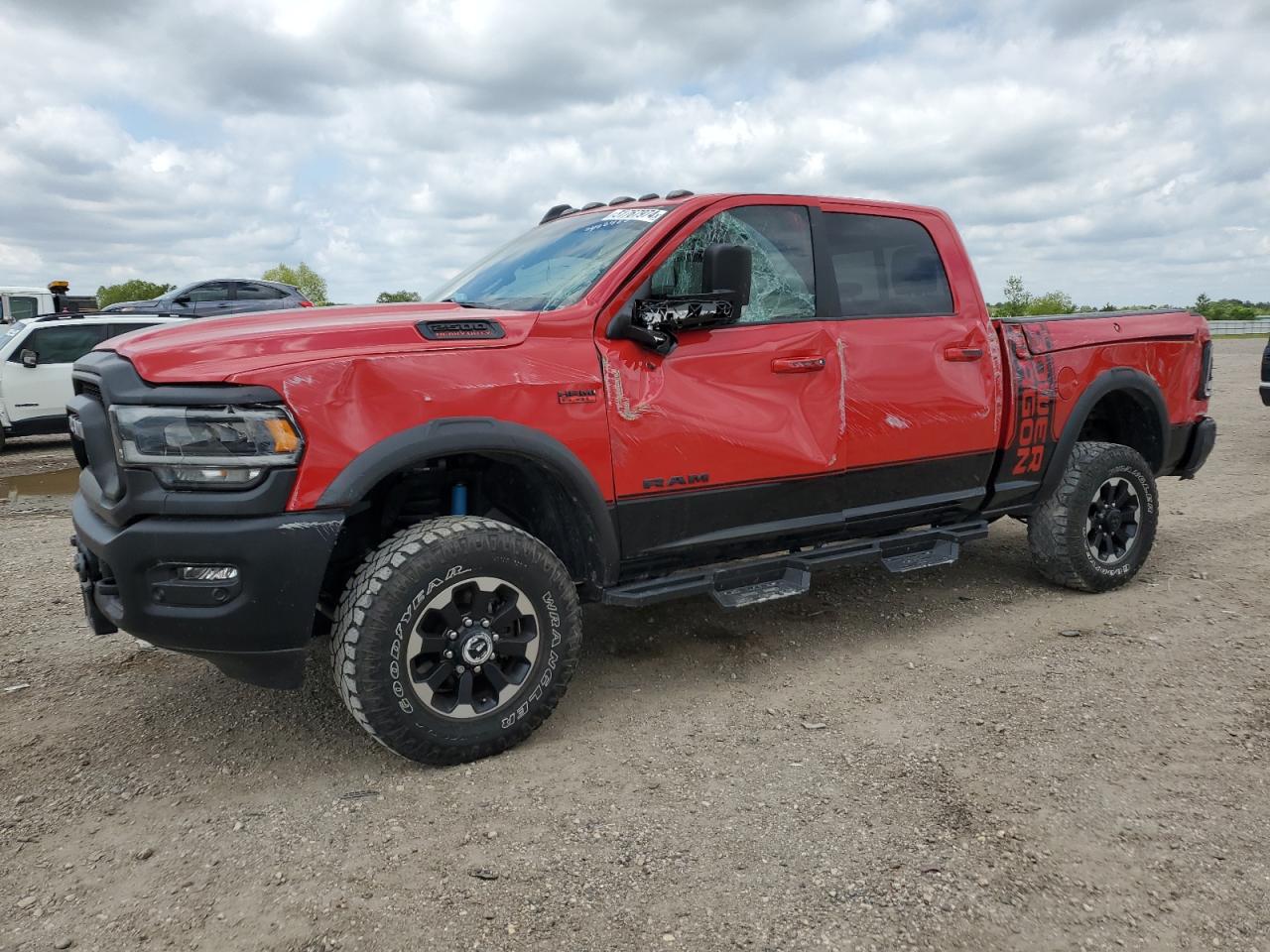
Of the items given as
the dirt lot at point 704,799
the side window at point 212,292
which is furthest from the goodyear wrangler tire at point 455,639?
the side window at point 212,292

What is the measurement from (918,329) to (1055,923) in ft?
8.72

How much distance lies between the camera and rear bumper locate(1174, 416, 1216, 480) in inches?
219

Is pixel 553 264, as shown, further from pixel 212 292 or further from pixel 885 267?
pixel 212 292

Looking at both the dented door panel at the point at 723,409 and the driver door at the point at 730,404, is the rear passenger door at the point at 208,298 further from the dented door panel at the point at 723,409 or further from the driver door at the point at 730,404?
the dented door panel at the point at 723,409

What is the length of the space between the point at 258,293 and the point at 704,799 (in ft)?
55.4

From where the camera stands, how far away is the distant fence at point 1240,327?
5166 centimetres

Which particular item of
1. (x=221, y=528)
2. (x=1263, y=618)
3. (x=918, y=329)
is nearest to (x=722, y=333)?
A: (x=918, y=329)

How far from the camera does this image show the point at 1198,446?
18.3ft

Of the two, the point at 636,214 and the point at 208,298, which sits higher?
the point at 208,298

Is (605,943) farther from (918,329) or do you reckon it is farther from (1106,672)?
(918,329)

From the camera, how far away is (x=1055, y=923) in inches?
92.3

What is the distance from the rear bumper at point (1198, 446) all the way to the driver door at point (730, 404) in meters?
2.89

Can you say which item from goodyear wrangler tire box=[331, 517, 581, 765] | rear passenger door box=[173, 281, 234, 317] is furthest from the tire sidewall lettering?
rear passenger door box=[173, 281, 234, 317]

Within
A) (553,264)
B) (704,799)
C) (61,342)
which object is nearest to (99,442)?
(553,264)
